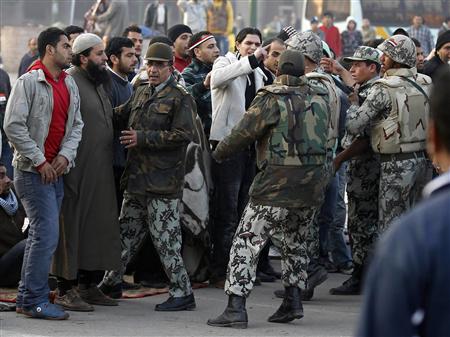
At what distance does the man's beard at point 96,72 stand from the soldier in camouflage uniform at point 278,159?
1059mm

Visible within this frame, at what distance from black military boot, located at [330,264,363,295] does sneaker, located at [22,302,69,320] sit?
2.53 meters

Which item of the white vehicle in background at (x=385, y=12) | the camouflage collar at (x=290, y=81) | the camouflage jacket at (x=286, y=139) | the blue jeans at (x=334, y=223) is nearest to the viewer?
the camouflage jacket at (x=286, y=139)

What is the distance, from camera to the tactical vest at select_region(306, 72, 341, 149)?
27.6 feet

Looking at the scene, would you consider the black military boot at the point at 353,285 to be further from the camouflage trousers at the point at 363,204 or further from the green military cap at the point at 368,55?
the green military cap at the point at 368,55

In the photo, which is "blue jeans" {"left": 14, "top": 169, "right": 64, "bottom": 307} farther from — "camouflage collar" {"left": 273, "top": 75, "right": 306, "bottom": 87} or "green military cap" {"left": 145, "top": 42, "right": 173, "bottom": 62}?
"camouflage collar" {"left": 273, "top": 75, "right": 306, "bottom": 87}

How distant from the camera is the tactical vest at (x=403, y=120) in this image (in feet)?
27.9

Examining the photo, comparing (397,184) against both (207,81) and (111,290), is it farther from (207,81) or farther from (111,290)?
(111,290)

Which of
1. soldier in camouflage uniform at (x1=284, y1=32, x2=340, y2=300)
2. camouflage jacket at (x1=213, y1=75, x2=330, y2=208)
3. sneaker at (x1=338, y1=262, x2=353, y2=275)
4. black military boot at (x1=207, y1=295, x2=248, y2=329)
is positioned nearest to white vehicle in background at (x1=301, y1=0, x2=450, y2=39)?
sneaker at (x1=338, y1=262, x2=353, y2=275)

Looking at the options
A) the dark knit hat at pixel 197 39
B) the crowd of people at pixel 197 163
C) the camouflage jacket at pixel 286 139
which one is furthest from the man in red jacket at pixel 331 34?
the camouflage jacket at pixel 286 139

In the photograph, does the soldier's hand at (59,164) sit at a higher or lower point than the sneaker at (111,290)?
higher

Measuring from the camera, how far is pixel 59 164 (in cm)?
762

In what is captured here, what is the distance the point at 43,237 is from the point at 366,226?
2866 mm

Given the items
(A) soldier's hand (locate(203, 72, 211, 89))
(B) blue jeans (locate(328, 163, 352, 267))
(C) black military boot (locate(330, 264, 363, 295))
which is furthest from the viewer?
(B) blue jeans (locate(328, 163, 352, 267))

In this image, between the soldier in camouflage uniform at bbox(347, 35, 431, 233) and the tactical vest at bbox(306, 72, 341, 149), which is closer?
the tactical vest at bbox(306, 72, 341, 149)
